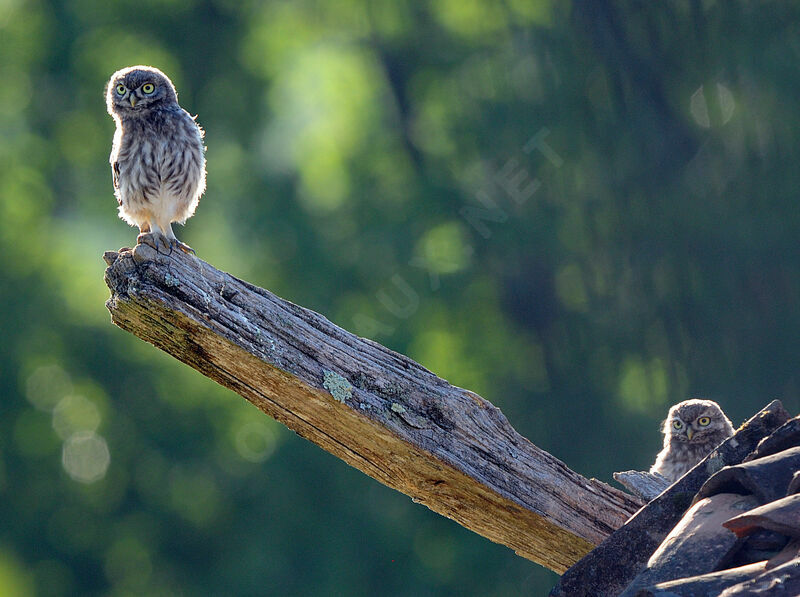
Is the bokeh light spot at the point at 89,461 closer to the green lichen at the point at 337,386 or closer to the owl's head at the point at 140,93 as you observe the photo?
the owl's head at the point at 140,93

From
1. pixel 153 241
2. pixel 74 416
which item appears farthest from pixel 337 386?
pixel 74 416

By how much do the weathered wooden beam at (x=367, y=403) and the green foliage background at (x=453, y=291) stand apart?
818cm

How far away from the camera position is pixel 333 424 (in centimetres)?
377

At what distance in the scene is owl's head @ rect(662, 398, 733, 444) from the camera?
672 cm

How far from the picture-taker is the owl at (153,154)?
5.76 m

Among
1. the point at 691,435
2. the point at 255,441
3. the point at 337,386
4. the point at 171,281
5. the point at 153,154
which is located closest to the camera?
the point at 171,281

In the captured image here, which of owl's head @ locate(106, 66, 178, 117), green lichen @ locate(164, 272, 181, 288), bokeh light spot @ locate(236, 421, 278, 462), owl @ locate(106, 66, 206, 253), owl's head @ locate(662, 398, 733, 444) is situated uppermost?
bokeh light spot @ locate(236, 421, 278, 462)

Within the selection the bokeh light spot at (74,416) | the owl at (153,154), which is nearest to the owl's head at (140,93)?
the owl at (153,154)

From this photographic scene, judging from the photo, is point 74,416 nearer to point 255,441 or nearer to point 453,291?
point 255,441

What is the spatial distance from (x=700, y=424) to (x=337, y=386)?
3.86 metres

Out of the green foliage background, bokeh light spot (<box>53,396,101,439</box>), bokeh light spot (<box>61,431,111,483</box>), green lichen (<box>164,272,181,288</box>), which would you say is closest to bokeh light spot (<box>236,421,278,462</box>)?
the green foliage background

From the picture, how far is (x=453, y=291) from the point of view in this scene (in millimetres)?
13625

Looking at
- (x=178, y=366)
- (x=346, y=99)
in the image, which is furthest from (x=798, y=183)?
(x=178, y=366)

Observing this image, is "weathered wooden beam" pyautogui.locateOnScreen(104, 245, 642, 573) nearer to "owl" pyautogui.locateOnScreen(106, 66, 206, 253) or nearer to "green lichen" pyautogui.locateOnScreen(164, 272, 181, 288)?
"green lichen" pyautogui.locateOnScreen(164, 272, 181, 288)
